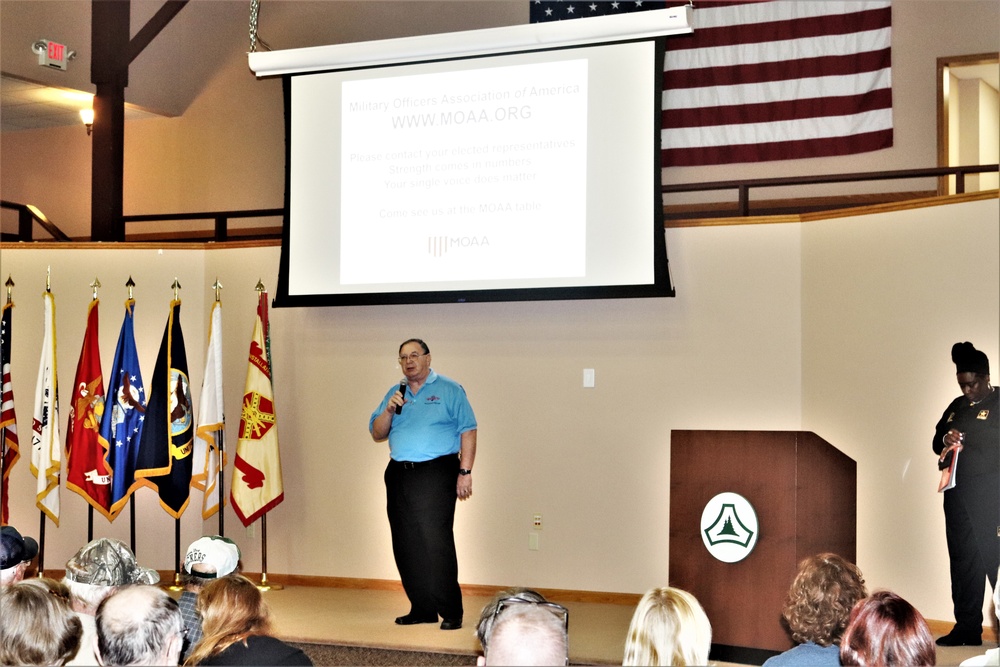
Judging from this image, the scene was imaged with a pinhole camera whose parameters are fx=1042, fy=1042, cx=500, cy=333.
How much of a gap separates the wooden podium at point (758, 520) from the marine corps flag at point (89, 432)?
11.8 feet

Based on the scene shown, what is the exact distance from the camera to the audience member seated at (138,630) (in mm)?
2116

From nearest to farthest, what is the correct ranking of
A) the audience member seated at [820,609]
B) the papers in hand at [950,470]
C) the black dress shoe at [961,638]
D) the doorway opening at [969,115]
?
the audience member seated at [820,609]
the black dress shoe at [961,638]
the papers in hand at [950,470]
the doorway opening at [969,115]

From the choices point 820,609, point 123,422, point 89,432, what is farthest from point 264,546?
point 820,609

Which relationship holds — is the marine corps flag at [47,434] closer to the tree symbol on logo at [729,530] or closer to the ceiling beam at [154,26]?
the ceiling beam at [154,26]

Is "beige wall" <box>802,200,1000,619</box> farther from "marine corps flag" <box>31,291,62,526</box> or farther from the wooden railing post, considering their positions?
the wooden railing post

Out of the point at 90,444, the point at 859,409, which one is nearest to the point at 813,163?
the point at 859,409

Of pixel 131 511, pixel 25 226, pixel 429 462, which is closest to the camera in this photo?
pixel 429 462

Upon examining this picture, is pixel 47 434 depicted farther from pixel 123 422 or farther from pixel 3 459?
pixel 123 422

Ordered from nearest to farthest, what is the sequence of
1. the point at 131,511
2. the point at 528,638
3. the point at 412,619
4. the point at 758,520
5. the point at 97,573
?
the point at 528,638 < the point at 97,573 < the point at 758,520 < the point at 412,619 < the point at 131,511

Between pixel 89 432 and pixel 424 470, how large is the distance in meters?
2.23

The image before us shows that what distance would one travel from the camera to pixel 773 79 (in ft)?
22.6

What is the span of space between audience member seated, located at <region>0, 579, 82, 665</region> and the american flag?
18.2ft

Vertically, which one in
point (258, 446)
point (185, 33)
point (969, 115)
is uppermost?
A: point (185, 33)

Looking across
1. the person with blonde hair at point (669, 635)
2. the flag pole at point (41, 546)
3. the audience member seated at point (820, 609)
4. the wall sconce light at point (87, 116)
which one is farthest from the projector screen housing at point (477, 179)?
the person with blonde hair at point (669, 635)
